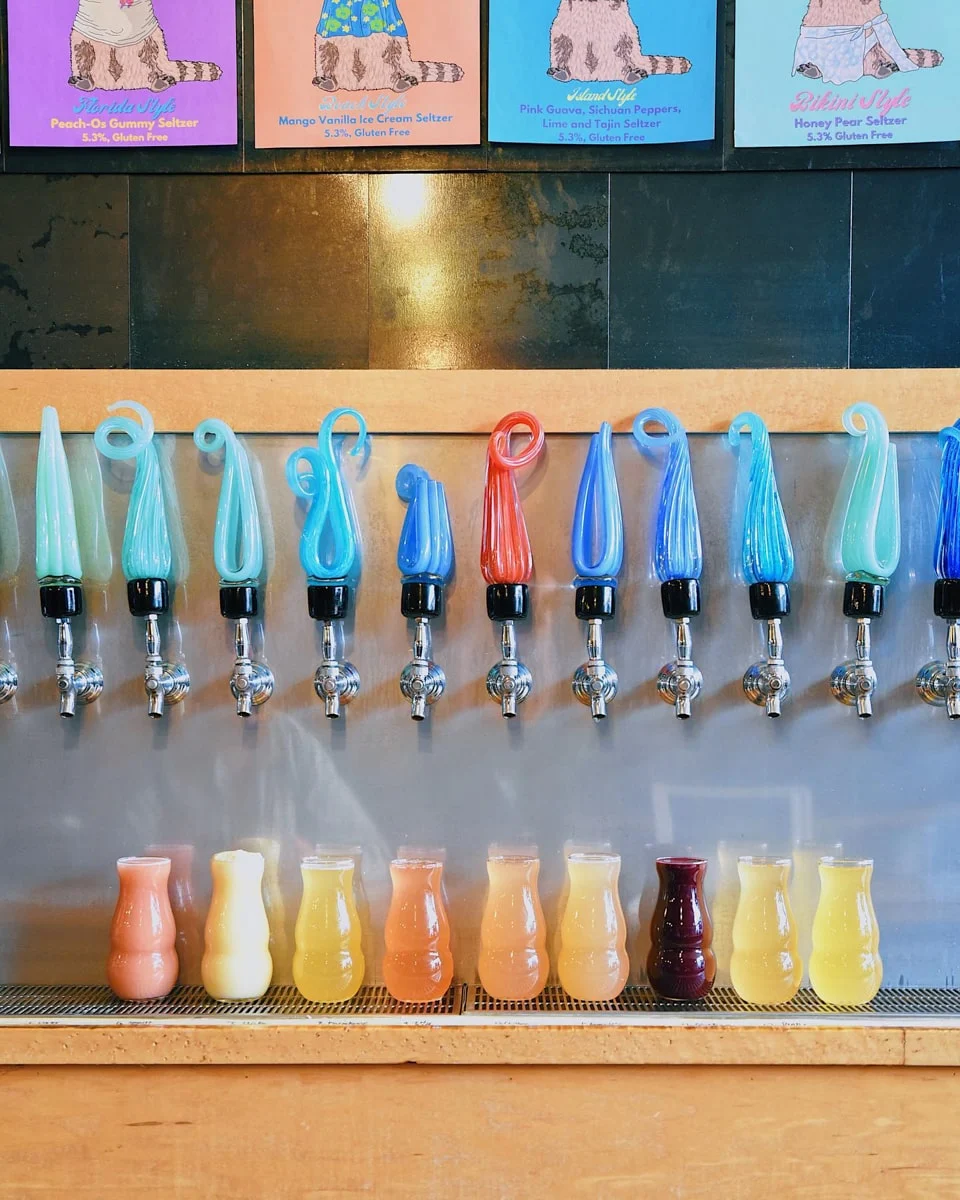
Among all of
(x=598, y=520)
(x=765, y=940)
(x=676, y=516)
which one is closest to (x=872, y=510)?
(x=676, y=516)

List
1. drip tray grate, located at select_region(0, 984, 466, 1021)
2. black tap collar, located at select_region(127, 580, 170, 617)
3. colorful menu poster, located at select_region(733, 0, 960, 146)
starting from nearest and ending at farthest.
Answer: drip tray grate, located at select_region(0, 984, 466, 1021), black tap collar, located at select_region(127, 580, 170, 617), colorful menu poster, located at select_region(733, 0, 960, 146)

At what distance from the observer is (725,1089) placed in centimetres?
141

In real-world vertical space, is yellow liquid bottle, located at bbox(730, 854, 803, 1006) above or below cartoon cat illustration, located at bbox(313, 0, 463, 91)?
below

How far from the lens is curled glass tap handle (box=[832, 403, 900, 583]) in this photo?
1511 millimetres

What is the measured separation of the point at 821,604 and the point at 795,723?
191 mm

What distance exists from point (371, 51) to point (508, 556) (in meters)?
0.90

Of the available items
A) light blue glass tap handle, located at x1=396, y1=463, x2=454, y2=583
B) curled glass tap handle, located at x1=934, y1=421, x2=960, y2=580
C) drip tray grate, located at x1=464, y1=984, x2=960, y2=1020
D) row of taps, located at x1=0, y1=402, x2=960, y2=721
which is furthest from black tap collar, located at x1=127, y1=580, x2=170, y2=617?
curled glass tap handle, located at x1=934, y1=421, x2=960, y2=580

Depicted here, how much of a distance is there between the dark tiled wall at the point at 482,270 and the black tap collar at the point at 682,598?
43 cm

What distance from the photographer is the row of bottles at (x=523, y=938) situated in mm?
1464

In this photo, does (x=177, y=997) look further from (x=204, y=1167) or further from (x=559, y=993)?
(x=559, y=993)

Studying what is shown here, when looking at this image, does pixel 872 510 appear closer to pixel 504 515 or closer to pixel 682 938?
pixel 504 515

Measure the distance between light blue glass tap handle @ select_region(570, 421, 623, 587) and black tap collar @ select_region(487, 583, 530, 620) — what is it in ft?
0.31

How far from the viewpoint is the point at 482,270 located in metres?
1.75

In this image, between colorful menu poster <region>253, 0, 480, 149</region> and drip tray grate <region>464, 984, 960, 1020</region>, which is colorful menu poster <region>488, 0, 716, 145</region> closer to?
colorful menu poster <region>253, 0, 480, 149</region>
